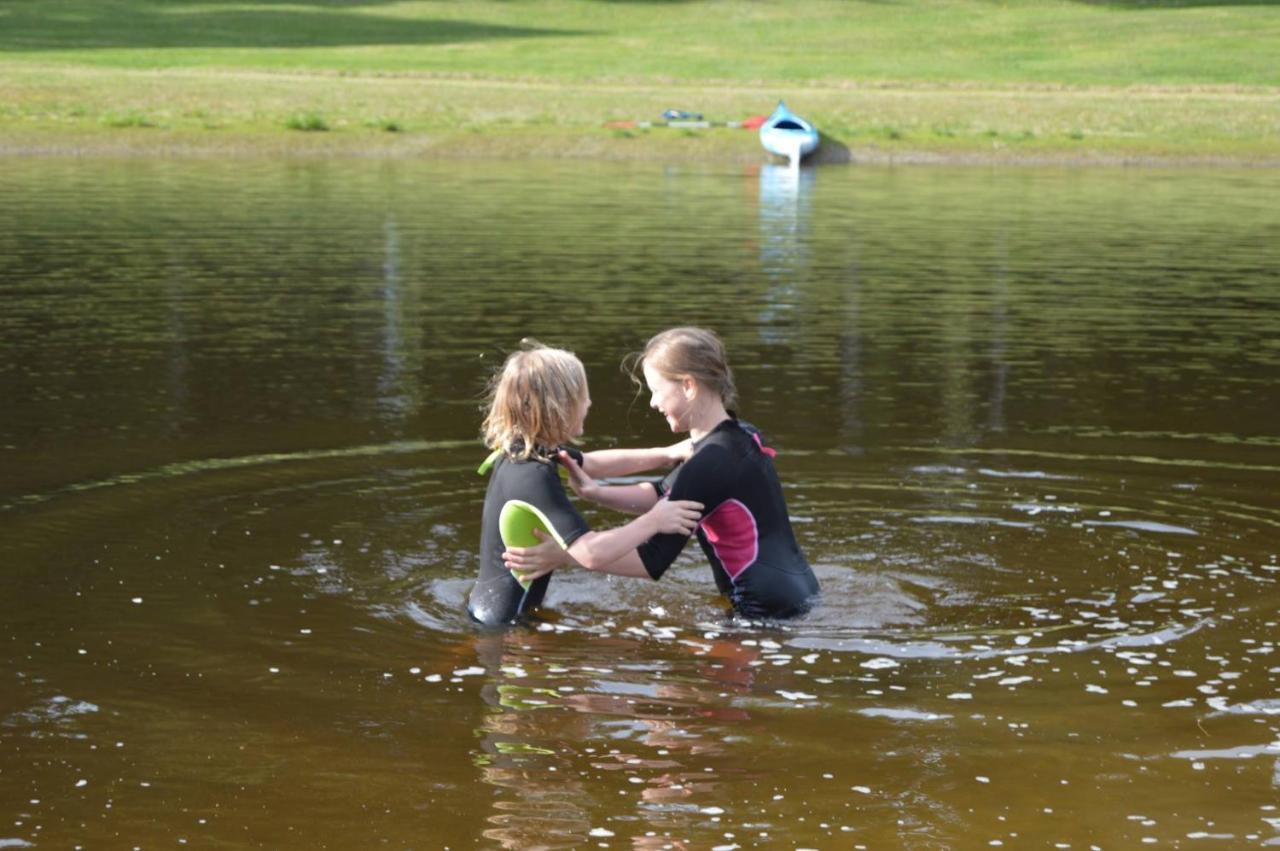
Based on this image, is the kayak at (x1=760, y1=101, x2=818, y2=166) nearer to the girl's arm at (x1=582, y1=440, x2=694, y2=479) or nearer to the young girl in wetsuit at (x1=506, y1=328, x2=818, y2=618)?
the girl's arm at (x1=582, y1=440, x2=694, y2=479)

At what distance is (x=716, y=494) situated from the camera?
920 centimetres

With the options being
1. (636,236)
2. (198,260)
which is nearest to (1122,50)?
(636,236)

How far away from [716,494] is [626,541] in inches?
24.4

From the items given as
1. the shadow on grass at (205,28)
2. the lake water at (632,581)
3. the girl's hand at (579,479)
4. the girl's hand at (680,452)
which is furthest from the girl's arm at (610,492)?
the shadow on grass at (205,28)

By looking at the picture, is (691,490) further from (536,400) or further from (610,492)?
(536,400)

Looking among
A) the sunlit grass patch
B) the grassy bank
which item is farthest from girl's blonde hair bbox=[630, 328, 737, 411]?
the sunlit grass patch

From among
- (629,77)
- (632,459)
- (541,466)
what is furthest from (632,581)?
(629,77)

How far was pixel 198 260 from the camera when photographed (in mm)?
25703

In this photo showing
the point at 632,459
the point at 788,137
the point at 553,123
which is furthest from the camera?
the point at 553,123

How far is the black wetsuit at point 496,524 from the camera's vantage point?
9.05 m

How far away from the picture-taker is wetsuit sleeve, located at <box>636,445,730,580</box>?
9008 mm

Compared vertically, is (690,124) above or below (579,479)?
above

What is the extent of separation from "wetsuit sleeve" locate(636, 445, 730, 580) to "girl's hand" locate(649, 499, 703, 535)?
3.4 inches

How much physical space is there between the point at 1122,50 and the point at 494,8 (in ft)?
110
